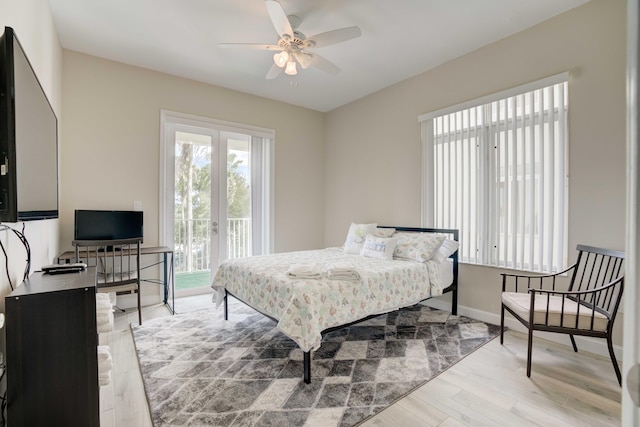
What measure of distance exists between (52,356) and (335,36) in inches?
106

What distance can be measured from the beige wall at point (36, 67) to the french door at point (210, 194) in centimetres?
113

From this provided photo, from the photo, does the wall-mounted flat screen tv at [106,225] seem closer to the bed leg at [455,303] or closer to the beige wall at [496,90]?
the beige wall at [496,90]

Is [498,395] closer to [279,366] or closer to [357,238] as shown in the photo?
[279,366]

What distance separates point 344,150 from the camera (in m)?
5.03

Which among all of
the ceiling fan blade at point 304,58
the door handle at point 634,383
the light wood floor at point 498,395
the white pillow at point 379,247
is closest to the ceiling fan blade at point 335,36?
the ceiling fan blade at point 304,58

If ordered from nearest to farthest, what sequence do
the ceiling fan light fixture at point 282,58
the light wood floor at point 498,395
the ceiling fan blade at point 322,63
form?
the light wood floor at point 498,395, the ceiling fan light fixture at point 282,58, the ceiling fan blade at point 322,63

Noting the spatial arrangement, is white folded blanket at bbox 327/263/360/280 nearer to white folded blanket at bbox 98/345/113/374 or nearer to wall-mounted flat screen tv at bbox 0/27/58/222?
white folded blanket at bbox 98/345/113/374

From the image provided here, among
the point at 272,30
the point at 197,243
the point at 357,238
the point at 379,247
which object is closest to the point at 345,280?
the point at 379,247

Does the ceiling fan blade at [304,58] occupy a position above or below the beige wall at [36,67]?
above

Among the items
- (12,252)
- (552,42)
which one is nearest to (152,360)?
(12,252)

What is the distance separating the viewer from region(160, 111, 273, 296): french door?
3.99 m

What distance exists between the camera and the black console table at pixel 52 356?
121 centimetres

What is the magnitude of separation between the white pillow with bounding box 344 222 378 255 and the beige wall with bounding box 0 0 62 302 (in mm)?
2887

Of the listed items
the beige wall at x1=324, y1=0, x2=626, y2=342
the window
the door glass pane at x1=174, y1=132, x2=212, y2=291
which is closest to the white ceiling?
the beige wall at x1=324, y1=0, x2=626, y2=342
